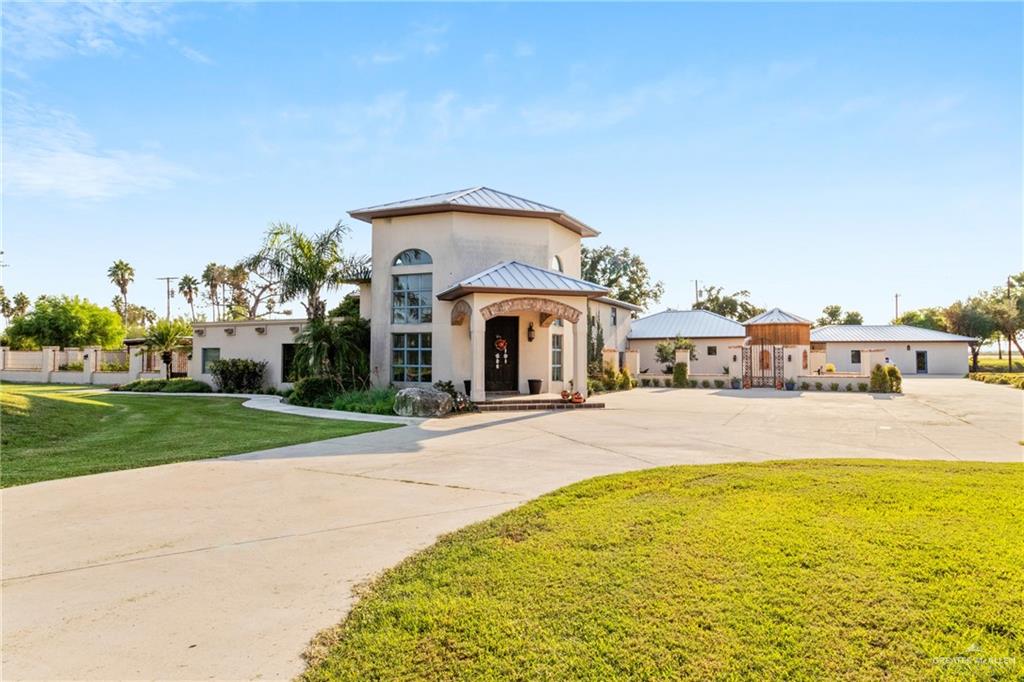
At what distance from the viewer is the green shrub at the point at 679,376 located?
29.9m

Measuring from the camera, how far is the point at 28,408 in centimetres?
1105

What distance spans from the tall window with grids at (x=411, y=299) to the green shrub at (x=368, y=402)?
265 cm

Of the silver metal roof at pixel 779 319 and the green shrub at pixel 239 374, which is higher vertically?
the silver metal roof at pixel 779 319

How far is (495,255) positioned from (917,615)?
52.4 ft

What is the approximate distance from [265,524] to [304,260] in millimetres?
19221

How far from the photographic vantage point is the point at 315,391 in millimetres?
18078

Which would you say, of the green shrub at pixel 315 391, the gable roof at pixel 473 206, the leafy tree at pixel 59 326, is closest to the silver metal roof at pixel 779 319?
the gable roof at pixel 473 206

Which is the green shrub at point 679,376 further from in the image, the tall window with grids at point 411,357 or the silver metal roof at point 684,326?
the tall window with grids at point 411,357

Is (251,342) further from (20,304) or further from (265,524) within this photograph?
(20,304)

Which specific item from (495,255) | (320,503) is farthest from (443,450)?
(495,255)

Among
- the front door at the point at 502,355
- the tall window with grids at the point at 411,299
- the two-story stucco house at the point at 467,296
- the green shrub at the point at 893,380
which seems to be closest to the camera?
the two-story stucco house at the point at 467,296

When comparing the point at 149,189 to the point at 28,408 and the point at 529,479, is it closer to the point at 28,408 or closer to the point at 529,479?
the point at 28,408

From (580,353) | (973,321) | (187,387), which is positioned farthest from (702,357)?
(187,387)

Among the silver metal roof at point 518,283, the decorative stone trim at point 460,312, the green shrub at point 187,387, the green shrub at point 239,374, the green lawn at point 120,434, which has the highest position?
the silver metal roof at point 518,283
